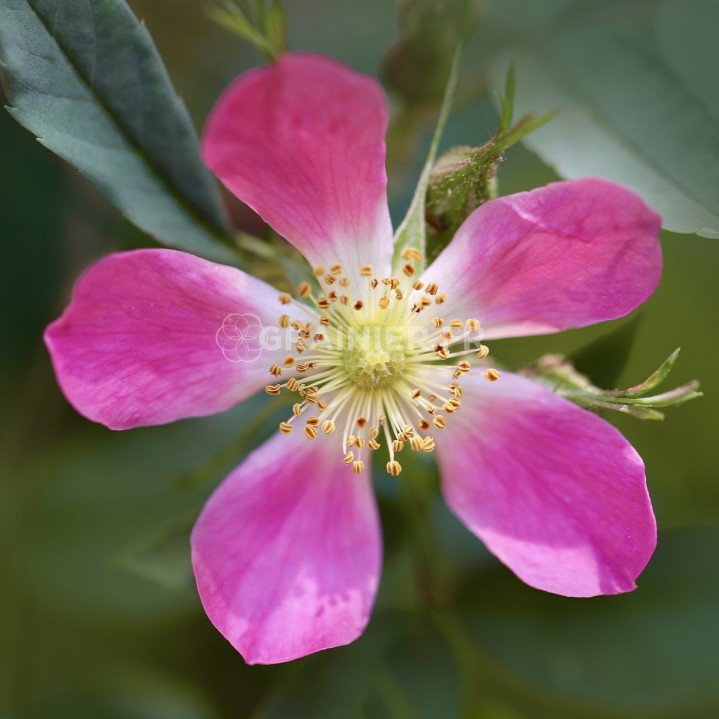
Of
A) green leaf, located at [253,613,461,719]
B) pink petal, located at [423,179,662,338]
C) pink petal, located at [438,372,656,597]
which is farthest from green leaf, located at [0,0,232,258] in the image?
green leaf, located at [253,613,461,719]

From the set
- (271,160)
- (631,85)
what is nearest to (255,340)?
(271,160)

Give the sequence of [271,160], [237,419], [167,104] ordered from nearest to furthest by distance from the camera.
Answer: [271,160] → [167,104] → [237,419]

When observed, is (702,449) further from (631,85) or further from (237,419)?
(237,419)

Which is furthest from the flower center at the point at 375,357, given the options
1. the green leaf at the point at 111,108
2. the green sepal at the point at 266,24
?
the green sepal at the point at 266,24

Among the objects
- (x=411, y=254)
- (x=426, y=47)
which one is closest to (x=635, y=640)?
(x=411, y=254)

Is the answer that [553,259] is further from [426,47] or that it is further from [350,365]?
[426,47]

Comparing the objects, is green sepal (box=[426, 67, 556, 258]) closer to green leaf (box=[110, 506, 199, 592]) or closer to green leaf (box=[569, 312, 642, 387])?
green leaf (box=[569, 312, 642, 387])

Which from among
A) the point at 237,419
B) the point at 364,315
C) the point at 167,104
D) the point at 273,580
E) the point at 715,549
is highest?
the point at 167,104
